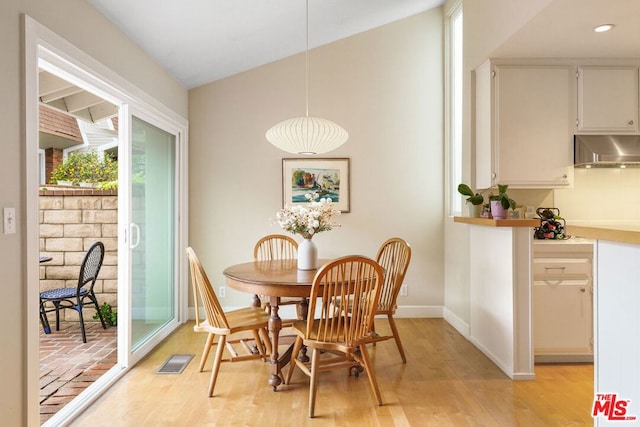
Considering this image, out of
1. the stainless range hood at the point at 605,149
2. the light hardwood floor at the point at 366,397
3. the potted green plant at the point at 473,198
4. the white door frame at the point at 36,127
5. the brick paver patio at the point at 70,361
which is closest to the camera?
the white door frame at the point at 36,127

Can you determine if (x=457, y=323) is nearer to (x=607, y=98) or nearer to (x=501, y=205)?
(x=501, y=205)

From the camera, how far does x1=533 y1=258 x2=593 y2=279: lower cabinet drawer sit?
123 inches

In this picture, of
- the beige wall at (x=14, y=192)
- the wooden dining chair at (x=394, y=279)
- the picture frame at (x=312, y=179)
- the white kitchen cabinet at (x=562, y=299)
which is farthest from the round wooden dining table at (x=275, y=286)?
the white kitchen cabinet at (x=562, y=299)

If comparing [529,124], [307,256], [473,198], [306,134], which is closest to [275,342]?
[307,256]

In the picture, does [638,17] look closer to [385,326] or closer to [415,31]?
[415,31]

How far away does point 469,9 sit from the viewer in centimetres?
363

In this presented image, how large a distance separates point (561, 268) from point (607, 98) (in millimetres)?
1422

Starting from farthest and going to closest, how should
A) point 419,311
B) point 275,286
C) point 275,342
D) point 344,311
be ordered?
point 419,311 → point 275,342 → point 275,286 → point 344,311

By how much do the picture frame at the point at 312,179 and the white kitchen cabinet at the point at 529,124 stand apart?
5.13ft

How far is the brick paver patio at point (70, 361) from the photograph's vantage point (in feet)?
8.87

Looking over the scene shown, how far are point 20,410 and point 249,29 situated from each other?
118 inches

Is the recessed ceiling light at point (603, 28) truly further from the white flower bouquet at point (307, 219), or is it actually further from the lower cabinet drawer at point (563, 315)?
the white flower bouquet at point (307, 219)

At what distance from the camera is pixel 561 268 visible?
123 inches

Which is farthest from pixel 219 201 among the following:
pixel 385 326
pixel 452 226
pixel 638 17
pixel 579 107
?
pixel 638 17
